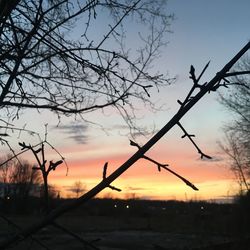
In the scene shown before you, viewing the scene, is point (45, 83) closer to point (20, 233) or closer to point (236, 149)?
point (20, 233)

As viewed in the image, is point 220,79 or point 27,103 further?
point 27,103

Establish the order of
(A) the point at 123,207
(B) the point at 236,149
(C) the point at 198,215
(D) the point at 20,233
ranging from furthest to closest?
1. (A) the point at 123,207
2. (B) the point at 236,149
3. (C) the point at 198,215
4. (D) the point at 20,233

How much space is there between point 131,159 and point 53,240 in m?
28.9

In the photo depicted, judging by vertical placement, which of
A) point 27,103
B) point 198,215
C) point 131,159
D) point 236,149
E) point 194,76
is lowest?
point 131,159

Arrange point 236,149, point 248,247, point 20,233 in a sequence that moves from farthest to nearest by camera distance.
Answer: point 236,149
point 248,247
point 20,233

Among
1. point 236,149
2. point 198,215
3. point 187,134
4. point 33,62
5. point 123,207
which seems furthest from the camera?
point 123,207

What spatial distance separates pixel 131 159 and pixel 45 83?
314 centimetres

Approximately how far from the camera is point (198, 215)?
2522 centimetres

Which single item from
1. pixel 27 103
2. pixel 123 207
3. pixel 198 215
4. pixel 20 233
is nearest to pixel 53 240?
pixel 198 215

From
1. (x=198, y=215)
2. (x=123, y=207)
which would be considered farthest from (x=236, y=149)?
(x=123, y=207)

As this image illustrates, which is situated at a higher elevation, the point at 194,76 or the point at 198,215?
the point at 198,215

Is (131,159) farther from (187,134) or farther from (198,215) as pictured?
(198,215)

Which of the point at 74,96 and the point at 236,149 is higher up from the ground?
the point at 236,149

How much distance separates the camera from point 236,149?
34.2m
